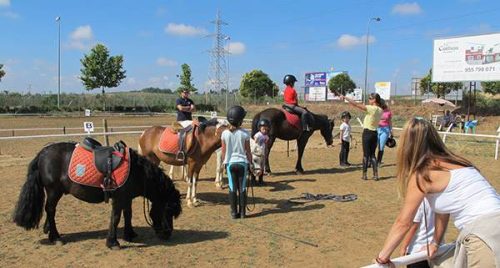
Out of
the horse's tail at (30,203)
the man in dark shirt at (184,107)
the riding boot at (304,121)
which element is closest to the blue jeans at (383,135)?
the riding boot at (304,121)

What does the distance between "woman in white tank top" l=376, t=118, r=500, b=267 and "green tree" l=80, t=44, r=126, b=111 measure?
49.7 metres

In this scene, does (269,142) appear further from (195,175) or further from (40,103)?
(40,103)

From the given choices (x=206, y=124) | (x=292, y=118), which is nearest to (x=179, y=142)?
(x=206, y=124)

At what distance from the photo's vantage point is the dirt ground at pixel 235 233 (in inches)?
203

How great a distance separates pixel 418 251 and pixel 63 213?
5.80 meters

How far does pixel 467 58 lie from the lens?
32.9 m

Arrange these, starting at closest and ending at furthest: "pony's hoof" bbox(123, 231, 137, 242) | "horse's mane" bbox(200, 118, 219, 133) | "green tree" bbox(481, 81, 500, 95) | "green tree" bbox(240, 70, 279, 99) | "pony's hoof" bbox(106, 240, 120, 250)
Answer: "pony's hoof" bbox(106, 240, 120, 250) < "pony's hoof" bbox(123, 231, 137, 242) < "horse's mane" bbox(200, 118, 219, 133) < "green tree" bbox(481, 81, 500, 95) < "green tree" bbox(240, 70, 279, 99)

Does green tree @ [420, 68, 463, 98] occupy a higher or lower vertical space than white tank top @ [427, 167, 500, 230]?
higher

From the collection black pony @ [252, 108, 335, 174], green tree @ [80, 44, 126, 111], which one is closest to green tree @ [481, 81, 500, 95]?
green tree @ [80, 44, 126, 111]

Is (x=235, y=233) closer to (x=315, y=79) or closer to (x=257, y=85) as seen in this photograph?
(x=315, y=79)

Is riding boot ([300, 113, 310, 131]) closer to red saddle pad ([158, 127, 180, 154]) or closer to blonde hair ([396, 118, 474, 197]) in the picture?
red saddle pad ([158, 127, 180, 154])

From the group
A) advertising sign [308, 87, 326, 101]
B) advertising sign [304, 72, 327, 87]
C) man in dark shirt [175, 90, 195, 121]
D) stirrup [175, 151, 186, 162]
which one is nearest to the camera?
stirrup [175, 151, 186, 162]

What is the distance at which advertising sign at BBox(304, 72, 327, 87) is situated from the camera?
6209cm

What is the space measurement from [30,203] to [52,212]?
12.9 inches
